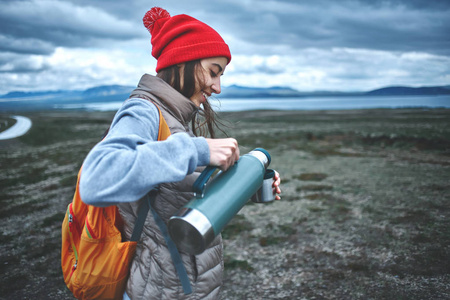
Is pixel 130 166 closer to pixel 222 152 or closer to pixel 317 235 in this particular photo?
pixel 222 152

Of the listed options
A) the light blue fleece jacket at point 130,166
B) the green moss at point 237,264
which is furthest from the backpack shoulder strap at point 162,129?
the green moss at point 237,264

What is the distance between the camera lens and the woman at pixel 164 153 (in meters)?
1.06

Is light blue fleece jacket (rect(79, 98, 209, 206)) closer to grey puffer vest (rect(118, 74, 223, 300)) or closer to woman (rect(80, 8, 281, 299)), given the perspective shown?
woman (rect(80, 8, 281, 299))

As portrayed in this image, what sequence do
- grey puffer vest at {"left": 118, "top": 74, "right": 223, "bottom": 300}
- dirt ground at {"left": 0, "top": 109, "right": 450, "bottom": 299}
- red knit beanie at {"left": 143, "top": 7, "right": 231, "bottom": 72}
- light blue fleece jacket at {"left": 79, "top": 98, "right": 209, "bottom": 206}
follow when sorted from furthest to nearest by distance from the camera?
dirt ground at {"left": 0, "top": 109, "right": 450, "bottom": 299} → red knit beanie at {"left": 143, "top": 7, "right": 231, "bottom": 72} → grey puffer vest at {"left": 118, "top": 74, "right": 223, "bottom": 300} → light blue fleece jacket at {"left": 79, "top": 98, "right": 209, "bottom": 206}

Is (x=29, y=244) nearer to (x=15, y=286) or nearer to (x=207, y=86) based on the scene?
(x=15, y=286)

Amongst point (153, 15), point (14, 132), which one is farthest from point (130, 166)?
point (14, 132)

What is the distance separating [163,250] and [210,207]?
526 mm

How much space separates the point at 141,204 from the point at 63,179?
12.7 metres

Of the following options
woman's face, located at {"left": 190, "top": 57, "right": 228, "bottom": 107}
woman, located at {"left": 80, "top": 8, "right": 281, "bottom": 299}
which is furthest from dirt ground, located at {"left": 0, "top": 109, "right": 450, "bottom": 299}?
woman, located at {"left": 80, "top": 8, "right": 281, "bottom": 299}

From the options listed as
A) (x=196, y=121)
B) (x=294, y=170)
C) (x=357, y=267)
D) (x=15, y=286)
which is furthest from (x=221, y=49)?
(x=294, y=170)

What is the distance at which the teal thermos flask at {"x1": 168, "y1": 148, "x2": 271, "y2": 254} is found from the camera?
1.26 m

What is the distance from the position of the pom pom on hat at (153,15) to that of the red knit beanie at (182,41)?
0.01m

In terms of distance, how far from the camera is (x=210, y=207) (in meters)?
1.30

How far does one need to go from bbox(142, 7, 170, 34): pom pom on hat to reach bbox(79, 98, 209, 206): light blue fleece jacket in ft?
3.54
